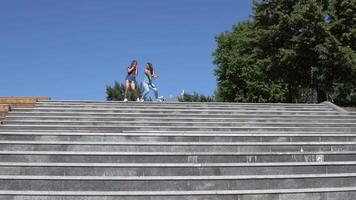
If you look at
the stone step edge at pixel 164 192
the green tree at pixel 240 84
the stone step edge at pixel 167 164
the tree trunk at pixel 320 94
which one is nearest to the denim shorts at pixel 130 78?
the stone step edge at pixel 167 164

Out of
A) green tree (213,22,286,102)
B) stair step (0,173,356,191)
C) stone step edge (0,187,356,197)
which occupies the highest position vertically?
green tree (213,22,286,102)

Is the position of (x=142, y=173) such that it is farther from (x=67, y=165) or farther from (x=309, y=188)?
(x=309, y=188)

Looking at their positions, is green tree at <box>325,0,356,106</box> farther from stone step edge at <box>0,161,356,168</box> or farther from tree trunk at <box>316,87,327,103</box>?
stone step edge at <box>0,161,356,168</box>

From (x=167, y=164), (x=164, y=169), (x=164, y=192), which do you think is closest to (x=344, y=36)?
(x=167, y=164)

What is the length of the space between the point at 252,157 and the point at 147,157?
1844mm

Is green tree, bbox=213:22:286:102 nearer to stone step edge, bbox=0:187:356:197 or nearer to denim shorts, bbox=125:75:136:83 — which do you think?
denim shorts, bbox=125:75:136:83

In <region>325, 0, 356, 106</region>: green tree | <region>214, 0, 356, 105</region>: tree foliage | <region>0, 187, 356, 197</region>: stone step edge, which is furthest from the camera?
<region>214, 0, 356, 105</region>: tree foliage

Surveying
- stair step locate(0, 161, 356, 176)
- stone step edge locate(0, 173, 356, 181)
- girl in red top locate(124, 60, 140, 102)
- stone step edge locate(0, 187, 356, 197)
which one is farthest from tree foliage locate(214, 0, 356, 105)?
stone step edge locate(0, 187, 356, 197)

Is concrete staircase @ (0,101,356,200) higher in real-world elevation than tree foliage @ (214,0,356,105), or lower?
lower

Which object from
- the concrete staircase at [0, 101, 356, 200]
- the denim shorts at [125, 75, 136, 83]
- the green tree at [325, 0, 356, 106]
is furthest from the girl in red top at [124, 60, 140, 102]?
the green tree at [325, 0, 356, 106]

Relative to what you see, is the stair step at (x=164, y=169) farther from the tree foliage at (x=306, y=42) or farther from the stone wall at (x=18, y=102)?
the tree foliage at (x=306, y=42)

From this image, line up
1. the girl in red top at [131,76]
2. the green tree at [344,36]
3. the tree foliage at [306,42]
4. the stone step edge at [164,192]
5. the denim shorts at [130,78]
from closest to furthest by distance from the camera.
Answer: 1. the stone step edge at [164,192]
2. the girl in red top at [131,76]
3. the denim shorts at [130,78]
4. the green tree at [344,36]
5. the tree foliage at [306,42]

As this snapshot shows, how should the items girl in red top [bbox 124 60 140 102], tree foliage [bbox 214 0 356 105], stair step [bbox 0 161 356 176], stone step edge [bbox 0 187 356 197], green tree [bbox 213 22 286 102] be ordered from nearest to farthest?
stone step edge [bbox 0 187 356 197] → stair step [bbox 0 161 356 176] → girl in red top [bbox 124 60 140 102] → tree foliage [bbox 214 0 356 105] → green tree [bbox 213 22 286 102]

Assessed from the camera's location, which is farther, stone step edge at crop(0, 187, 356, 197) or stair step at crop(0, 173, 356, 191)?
stair step at crop(0, 173, 356, 191)
